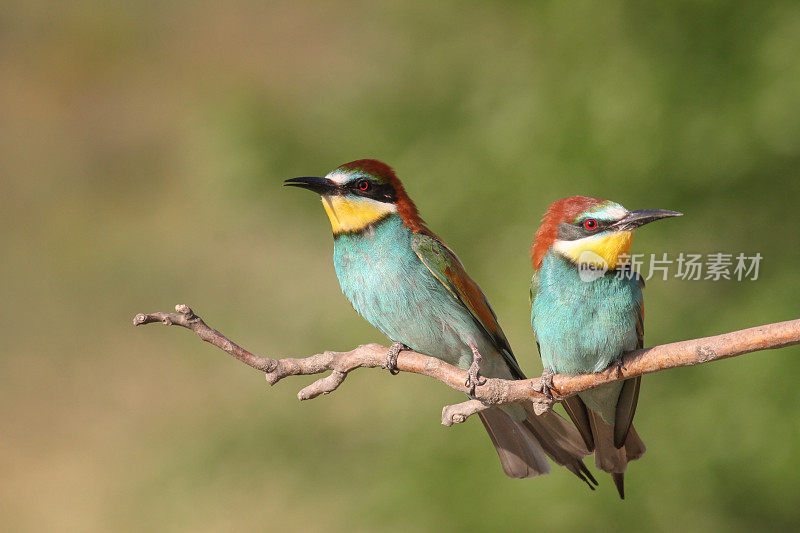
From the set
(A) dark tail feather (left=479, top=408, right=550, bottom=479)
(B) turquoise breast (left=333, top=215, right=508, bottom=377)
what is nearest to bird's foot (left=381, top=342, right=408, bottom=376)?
(B) turquoise breast (left=333, top=215, right=508, bottom=377)

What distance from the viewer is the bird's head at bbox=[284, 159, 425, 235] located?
74.5 inches

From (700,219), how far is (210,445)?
7.76 ft

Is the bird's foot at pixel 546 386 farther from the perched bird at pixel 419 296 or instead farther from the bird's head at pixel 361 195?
the bird's head at pixel 361 195

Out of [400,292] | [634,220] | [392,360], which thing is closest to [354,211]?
[400,292]

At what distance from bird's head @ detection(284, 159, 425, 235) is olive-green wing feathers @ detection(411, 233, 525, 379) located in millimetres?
44

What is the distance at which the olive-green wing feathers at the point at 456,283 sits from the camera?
203 cm

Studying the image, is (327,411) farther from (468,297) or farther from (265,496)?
(468,297)

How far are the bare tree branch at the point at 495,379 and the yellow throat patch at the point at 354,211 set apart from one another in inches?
11.4

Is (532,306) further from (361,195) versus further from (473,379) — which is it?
(361,195)

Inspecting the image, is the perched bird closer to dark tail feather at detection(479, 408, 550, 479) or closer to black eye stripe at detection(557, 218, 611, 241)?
dark tail feather at detection(479, 408, 550, 479)

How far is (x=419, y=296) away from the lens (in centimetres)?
203

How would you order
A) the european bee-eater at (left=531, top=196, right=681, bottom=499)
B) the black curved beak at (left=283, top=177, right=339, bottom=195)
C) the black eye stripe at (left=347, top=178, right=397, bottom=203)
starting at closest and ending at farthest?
the european bee-eater at (left=531, top=196, right=681, bottom=499) < the black curved beak at (left=283, top=177, right=339, bottom=195) < the black eye stripe at (left=347, top=178, right=397, bottom=203)

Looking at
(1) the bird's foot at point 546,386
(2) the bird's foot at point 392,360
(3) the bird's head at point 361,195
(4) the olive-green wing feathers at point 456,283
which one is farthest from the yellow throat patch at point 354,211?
(1) the bird's foot at point 546,386

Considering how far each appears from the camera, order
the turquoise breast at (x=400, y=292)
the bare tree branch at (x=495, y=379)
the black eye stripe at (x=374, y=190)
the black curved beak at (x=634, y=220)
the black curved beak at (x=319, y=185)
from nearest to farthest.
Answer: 1. the bare tree branch at (x=495, y=379)
2. the black curved beak at (x=634, y=220)
3. the black curved beak at (x=319, y=185)
4. the black eye stripe at (x=374, y=190)
5. the turquoise breast at (x=400, y=292)
